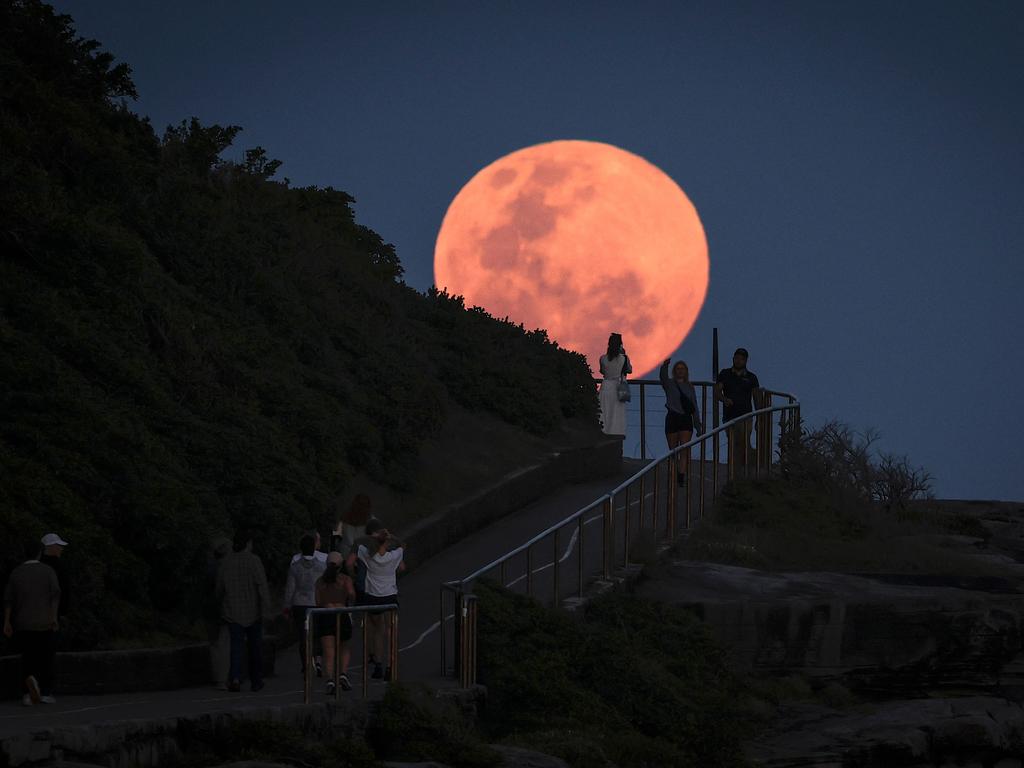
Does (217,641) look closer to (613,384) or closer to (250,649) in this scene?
(250,649)

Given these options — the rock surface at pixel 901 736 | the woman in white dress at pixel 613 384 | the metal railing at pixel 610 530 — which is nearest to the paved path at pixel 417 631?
the metal railing at pixel 610 530

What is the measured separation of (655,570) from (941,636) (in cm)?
359

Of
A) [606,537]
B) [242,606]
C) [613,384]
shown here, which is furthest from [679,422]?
[242,606]

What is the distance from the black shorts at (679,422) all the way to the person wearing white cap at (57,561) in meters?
13.5

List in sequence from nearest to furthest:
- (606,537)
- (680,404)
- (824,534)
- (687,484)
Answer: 1. (606,537)
2. (687,484)
3. (824,534)
4. (680,404)

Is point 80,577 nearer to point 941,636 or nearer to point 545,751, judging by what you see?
point 545,751

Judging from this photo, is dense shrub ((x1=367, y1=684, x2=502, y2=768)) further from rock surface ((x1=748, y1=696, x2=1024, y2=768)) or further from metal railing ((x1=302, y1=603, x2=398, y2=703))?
rock surface ((x1=748, y1=696, x2=1024, y2=768))

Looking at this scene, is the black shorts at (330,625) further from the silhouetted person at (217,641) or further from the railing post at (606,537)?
the railing post at (606,537)

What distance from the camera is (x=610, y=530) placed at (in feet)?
69.5

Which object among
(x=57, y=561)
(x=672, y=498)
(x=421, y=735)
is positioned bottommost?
(x=421, y=735)

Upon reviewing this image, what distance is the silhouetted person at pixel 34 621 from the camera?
51.0 feet

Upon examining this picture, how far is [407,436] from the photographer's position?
27000 millimetres

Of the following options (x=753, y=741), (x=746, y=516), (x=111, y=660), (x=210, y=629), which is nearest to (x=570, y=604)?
(x=753, y=741)

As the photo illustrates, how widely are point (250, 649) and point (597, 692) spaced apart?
353 centimetres
